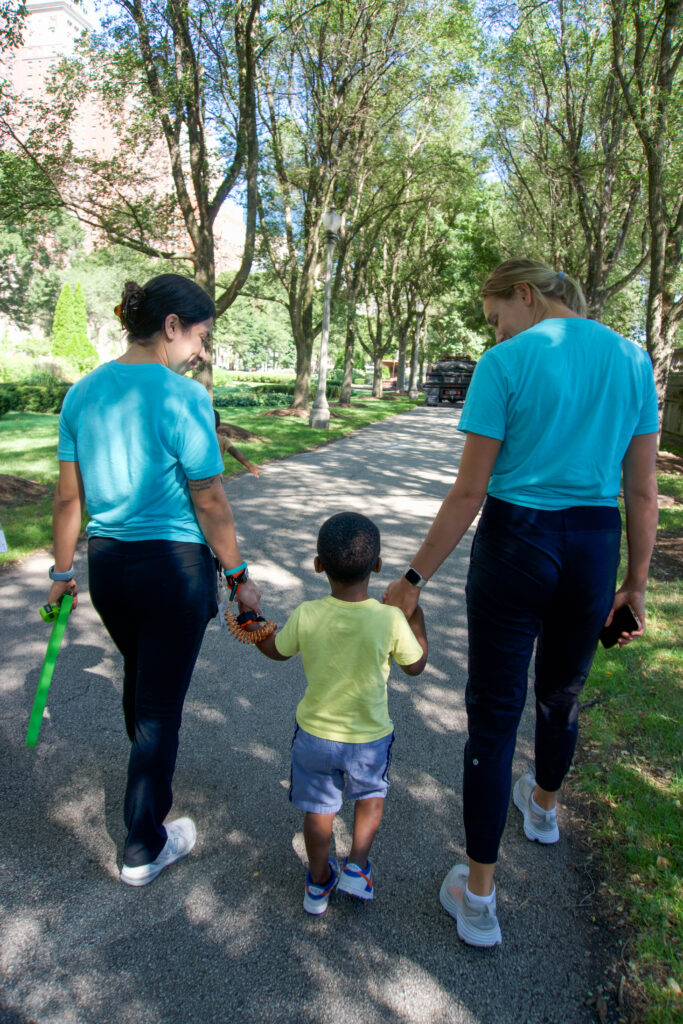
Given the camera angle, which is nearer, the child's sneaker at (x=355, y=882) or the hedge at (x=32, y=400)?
the child's sneaker at (x=355, y=882)

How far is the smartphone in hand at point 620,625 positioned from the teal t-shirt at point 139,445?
149 cm

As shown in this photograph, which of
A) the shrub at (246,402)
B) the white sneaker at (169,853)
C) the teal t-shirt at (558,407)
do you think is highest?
the teal t-shirt at (558,407)

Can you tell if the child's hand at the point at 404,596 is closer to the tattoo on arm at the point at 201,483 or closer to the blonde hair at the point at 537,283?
the tattoo on arm at the point at 201,483

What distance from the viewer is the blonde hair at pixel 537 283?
7.00ft

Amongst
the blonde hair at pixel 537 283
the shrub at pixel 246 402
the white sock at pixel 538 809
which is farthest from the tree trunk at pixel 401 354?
the white sock at pixel 538 809

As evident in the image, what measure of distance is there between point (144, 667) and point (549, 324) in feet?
5.53

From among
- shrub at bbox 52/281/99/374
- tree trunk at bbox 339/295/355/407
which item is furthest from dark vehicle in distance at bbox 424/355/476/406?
shrub at bbox 52/281/99/374

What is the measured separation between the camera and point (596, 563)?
2027 mm

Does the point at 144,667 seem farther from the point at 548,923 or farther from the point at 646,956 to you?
the point at 646,956

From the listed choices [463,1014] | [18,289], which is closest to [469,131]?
[463,1014]

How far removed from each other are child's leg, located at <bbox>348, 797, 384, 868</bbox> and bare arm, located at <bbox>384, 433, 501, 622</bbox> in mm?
642

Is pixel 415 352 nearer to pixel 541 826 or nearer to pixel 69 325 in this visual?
pixel 69 325

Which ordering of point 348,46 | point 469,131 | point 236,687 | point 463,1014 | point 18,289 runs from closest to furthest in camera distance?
point 463,1014 < point 236,687 < point 348,46 < point 469,131 < point 18,289

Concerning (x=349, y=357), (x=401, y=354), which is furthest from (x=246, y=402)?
(x=401, y=354)
